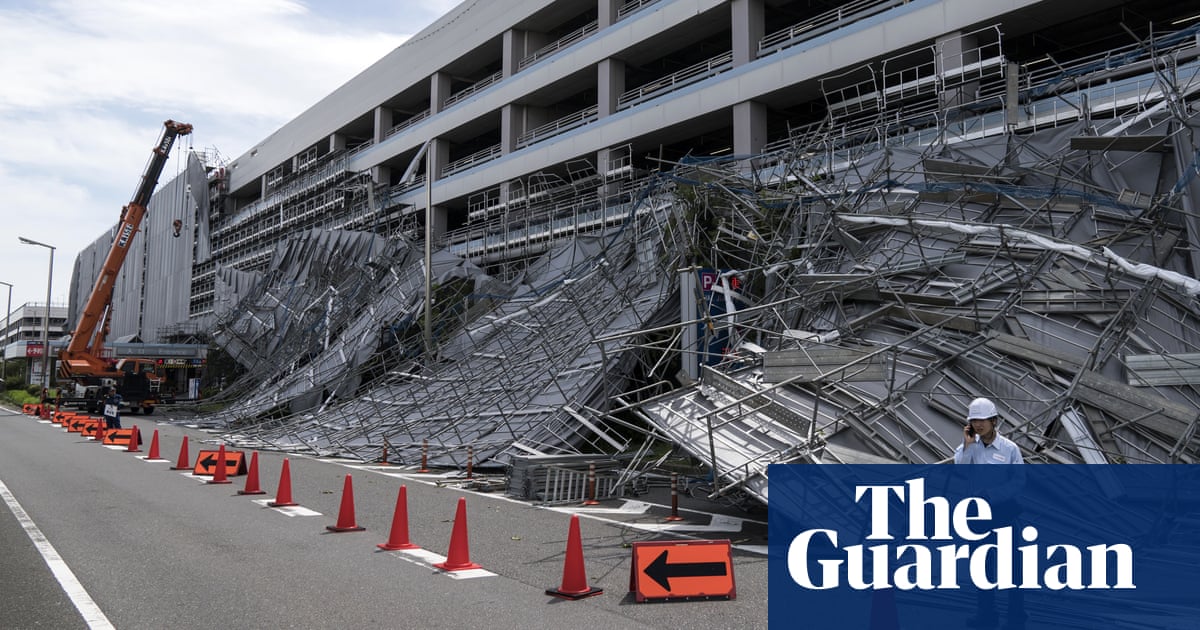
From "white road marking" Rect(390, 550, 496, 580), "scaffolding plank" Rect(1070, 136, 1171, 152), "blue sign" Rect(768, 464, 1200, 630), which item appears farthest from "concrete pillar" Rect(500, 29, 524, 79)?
"white road marking" Rect(390, 550, 496, 580)

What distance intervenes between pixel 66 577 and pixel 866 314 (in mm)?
11545

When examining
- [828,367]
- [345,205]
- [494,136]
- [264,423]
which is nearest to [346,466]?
[264,423]

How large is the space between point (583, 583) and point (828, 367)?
19.9ft

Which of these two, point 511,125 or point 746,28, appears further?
point 511,125

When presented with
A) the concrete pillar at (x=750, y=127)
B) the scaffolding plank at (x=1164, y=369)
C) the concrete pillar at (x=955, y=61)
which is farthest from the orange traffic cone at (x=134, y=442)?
the concrete pillar at (x=955, y=61)

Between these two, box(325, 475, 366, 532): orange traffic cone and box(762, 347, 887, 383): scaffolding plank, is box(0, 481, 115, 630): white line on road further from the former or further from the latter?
box(762, 347, 887, 383): scaffolding plank

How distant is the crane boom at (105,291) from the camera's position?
127ft

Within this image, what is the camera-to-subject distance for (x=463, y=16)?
43188 millimetres

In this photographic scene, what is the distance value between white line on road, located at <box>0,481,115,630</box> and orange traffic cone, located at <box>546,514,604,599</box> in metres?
3.35

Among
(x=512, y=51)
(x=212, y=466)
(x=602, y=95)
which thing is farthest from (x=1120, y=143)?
(x=512, y=51)

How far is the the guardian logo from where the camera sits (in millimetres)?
5445

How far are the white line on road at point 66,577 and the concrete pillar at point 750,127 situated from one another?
22.3 metres

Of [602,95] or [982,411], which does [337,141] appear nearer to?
[602,95]

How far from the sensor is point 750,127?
2750cm
